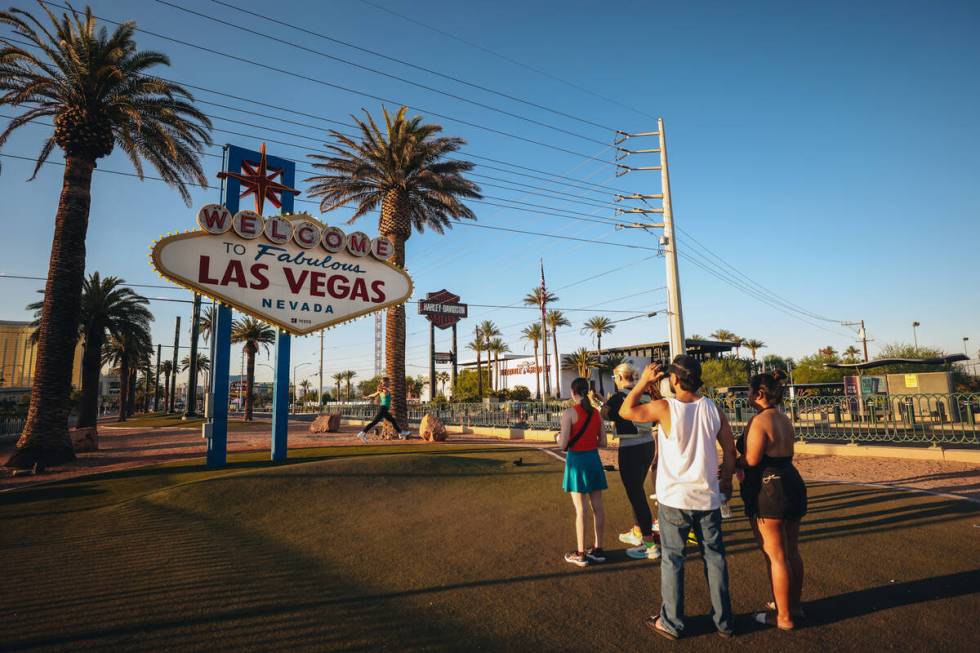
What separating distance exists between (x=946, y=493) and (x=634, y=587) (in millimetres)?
6971

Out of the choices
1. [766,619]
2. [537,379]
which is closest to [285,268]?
[766,619]

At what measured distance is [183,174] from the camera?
59.5 ft

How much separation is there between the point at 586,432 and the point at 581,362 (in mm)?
60984

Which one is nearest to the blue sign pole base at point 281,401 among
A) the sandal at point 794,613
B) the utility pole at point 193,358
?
the sandal at point 794,613

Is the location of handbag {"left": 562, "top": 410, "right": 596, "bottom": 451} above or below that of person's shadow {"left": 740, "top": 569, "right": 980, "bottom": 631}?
above

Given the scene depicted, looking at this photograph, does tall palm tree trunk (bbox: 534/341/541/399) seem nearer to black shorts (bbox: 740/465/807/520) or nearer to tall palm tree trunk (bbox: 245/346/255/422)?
tall palm tree trunk (bbox: 245/346/255/422)

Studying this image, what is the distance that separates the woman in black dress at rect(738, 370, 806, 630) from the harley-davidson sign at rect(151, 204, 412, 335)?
461 inches

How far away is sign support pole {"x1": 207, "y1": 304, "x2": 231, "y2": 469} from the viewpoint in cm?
1155

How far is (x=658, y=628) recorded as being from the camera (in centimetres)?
368

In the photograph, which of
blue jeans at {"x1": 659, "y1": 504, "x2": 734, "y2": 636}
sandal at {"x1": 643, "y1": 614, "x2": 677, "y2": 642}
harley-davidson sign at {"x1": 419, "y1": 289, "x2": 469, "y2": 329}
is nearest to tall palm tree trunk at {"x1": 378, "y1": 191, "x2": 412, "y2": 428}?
sandal at {"x1": 643, "y1": 614, "x2": 677, "y2": 642}

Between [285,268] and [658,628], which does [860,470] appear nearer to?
[658,628]

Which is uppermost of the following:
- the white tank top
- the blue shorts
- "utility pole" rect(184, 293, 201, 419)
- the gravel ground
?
"utility pole" rect(184, 293, 201, 419)

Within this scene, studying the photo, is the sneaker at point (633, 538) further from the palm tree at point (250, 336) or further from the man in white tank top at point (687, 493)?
the palm tree at point (250, 336)

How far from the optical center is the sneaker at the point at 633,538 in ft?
18.7
